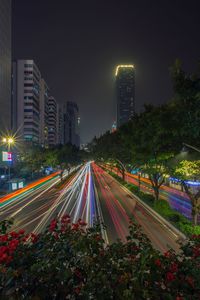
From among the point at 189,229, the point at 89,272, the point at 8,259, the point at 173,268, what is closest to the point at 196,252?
the point at 173,268

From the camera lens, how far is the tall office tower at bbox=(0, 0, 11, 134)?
57500 mm

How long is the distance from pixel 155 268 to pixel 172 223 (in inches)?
607

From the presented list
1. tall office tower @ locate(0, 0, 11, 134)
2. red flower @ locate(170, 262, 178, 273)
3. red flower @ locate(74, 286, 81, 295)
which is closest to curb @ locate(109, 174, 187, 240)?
red flower @ locate(170, 262, 178, 273)

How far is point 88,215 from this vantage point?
2084 cm

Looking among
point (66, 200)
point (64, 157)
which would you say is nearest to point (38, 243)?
point (66, 200)

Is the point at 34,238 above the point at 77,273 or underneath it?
above

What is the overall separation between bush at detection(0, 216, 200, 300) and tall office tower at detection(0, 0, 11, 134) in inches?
2431

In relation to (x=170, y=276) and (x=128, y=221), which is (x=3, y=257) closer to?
(x=170, y=276)

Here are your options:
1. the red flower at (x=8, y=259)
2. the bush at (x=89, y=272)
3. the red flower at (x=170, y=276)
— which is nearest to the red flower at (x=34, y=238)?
the bush at (x=89, y=272)

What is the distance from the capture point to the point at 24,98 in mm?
88438

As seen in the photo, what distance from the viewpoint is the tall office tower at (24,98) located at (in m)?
87.7

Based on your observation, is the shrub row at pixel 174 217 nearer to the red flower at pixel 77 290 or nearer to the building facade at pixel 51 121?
the red flower at pixel 77 290

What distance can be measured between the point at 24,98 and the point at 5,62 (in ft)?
96.3

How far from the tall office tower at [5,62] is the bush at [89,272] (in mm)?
61744
